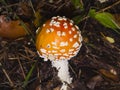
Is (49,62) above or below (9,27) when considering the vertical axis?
below

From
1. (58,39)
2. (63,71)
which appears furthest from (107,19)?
(63,71)

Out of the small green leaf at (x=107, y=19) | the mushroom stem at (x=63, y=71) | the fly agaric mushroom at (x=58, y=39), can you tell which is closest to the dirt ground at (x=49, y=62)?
the mushroom stem at (x=63, y=71)

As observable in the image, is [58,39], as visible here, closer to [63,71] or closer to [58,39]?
[58,39]

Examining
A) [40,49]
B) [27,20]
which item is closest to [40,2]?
[27,20]

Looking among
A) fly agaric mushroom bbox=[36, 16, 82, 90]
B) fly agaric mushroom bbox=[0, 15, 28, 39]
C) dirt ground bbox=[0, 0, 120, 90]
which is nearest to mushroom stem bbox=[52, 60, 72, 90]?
dirt ground bbox=[0, 0, 120, 90]

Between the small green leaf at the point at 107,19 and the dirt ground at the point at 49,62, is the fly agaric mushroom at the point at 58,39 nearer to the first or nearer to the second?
the small green leaf at the point at 107,19

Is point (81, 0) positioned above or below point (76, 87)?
above

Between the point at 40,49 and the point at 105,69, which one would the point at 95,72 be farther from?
the point at 40,49
